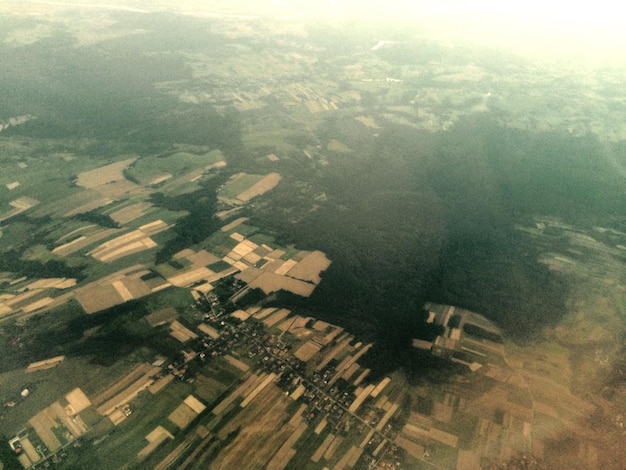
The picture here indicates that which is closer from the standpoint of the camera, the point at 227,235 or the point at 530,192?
the point at 227,235

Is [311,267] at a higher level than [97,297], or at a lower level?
lower

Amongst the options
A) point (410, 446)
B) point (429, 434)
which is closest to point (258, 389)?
point (410, 446)

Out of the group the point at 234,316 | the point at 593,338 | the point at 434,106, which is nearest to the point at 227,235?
the point at 234,316

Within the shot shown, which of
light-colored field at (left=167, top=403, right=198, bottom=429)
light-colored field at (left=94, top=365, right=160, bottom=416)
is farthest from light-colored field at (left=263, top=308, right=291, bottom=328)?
light-colored field at (left=167, top=403, right=198, bottom=429)

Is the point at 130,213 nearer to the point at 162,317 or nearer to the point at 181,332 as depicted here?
the point at 162,317

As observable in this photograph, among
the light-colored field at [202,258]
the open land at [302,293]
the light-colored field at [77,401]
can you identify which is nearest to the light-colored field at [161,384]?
the open land at [302,293]

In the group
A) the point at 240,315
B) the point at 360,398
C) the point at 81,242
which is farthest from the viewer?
the point at 81,242

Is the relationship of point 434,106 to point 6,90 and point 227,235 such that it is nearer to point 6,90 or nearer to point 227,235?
point 227,235

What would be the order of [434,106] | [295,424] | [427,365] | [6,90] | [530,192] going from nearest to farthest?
[295,424]
[427,365]
[530,192]
[6,90]
[434,106]

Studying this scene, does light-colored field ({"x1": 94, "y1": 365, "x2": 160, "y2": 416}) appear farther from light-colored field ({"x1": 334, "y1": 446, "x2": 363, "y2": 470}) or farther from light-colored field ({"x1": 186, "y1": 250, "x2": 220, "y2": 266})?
light-colored field ({"x1": 334, "y1": 446, "x2": 363, "y2": 470})
